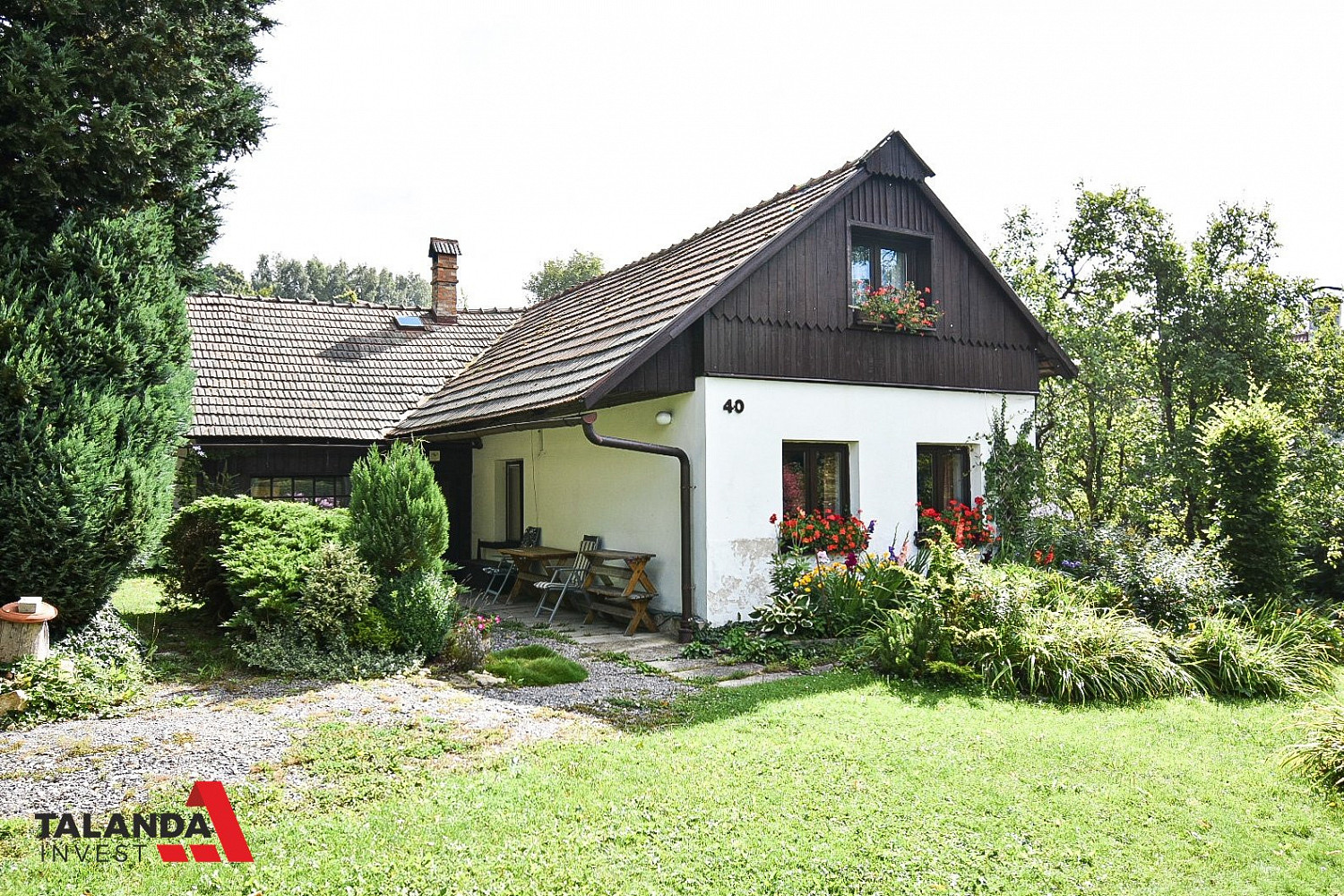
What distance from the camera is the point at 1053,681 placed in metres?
7.16

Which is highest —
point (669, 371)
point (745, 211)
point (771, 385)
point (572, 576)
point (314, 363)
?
point (745, 211)

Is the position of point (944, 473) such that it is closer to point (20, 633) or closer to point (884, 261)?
point (884, 261)

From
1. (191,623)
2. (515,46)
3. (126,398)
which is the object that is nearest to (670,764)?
(126,398)

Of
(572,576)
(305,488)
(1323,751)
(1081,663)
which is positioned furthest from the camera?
(305,488)

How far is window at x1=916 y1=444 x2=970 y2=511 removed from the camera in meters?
11.8

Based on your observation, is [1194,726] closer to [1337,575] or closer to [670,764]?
[670,764]

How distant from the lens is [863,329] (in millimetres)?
11016

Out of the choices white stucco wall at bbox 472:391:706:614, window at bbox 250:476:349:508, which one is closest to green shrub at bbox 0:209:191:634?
white stucco wall at bbox 472:391:706:614

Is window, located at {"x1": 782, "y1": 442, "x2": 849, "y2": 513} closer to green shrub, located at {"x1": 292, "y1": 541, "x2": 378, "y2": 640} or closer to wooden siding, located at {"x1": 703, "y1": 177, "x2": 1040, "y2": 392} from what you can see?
wooden siding, located at {"x1": 703, "y1": 177, "x2": 1040, "y2": 392}

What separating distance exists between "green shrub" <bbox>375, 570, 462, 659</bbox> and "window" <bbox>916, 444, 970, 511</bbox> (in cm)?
653

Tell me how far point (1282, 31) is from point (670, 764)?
661cm

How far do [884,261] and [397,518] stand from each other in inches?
279

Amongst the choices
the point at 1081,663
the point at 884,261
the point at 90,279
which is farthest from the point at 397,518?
the point at 884,261

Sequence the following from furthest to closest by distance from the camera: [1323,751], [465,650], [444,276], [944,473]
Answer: [444,276], [944,473], [465,650], [1323,751]
